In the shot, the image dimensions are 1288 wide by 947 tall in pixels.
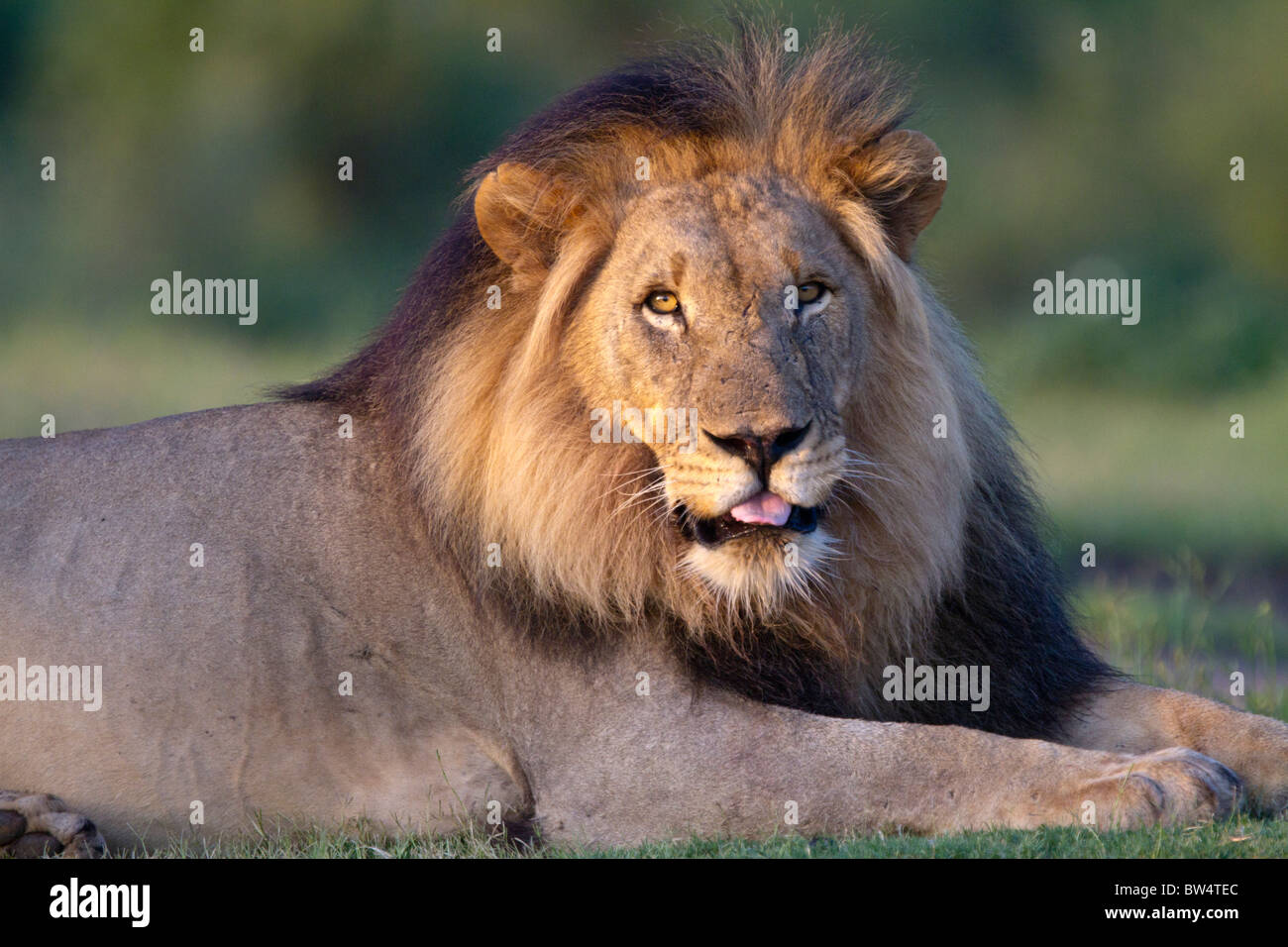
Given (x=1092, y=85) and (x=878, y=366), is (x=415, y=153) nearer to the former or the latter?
(x=1092, y=85)

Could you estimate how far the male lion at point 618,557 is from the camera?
4516 millimetres

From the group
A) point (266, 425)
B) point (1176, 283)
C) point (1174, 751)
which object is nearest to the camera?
point (1174, 751)

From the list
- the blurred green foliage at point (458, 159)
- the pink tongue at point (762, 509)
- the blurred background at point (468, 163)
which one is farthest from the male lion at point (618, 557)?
the blurred green foliage at point (458, 159)

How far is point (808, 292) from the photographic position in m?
4.71

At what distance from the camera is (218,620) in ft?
16.0

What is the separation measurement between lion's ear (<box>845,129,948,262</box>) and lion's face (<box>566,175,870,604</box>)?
0.20 m

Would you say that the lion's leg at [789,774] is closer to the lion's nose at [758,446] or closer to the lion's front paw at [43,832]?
the lion's nose at [758,446]

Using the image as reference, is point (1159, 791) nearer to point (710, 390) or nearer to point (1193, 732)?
point (1193, 732)

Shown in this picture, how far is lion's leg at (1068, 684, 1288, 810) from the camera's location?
4.75 m

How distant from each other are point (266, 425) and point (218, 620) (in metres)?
0.69

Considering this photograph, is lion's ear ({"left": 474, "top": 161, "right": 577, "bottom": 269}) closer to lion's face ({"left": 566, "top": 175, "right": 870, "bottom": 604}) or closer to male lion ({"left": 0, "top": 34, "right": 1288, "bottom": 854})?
male lion ({"left": 0, "top": 34, "right": 1288, "bottom": 854})

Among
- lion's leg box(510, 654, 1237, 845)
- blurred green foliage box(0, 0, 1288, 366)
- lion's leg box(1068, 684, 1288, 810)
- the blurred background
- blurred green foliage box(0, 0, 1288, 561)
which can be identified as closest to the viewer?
lion's leg box(510, 654, 1237, 845)

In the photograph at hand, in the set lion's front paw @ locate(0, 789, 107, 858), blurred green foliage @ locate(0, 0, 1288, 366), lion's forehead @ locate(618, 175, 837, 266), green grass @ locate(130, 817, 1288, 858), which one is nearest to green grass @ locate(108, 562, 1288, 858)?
green grass @ locate(130, 817, 1288, 858)
